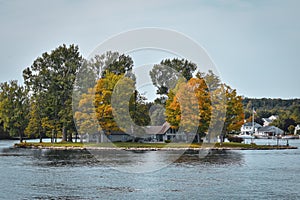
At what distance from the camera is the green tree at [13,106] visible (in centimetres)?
10638

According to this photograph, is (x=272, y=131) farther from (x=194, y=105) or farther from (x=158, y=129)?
(x=194, y=105)

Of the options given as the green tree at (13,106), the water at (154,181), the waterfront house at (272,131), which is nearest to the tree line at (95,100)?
the green tree at (13,106)

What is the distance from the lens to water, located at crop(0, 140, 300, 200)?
35.7 meters

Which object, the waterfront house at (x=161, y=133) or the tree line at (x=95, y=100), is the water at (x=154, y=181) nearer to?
the tree line at (x=95, y=100)

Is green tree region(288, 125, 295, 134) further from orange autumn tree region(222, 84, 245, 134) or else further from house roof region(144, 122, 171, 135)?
orange autumn tree region(222, 84, 245, 134)

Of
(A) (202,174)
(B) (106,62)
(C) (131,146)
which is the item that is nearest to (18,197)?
(A) (202,174)

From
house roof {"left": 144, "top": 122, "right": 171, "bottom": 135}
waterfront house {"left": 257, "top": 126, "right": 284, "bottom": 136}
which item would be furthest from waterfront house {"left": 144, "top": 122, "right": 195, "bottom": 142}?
waterfront house {"left": 257, "top": 126, "right": 284, "bottom": 136}

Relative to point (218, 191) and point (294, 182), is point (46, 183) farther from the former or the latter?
point (294, 182)

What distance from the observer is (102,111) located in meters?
91.1

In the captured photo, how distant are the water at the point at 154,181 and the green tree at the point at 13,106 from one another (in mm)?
48844

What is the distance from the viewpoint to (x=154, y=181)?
43.3 m

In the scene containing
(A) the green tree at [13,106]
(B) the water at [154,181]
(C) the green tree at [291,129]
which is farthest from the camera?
(C) the green tree at [291,129]

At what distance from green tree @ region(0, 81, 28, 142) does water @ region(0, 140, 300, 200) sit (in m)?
48.8

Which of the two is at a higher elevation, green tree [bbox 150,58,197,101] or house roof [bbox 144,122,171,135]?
green tree [bbox 150,58,197,101]
